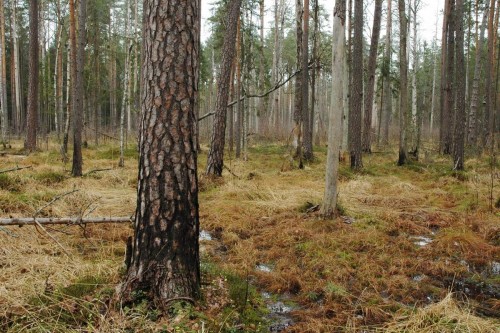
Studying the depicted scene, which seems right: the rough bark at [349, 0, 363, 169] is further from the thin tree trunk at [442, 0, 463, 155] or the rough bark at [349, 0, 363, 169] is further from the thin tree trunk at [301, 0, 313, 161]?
the thin tree trunk at [442, 0, 463, 155]

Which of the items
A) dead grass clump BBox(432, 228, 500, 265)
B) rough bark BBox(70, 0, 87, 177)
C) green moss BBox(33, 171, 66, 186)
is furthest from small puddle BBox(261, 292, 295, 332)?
rough bark BBox(70, 0, 87, 177)

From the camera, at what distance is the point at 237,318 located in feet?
9.45

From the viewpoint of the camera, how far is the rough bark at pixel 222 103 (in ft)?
30.8

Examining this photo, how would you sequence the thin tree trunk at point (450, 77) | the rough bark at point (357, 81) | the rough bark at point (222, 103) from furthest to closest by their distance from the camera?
the thin tree trunk at point (450, 77) → the rough bark at point (357, 81) → the rough bark at point (222, 103)

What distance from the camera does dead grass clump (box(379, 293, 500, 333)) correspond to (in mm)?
2691

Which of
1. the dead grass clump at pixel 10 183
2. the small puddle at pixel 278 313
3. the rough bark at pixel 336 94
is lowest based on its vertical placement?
the small puddle at pixel 278 313

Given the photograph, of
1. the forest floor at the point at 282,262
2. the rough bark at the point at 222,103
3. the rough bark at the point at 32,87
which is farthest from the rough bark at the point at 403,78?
the rough bark at the point at 32,87

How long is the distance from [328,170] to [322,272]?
198cm

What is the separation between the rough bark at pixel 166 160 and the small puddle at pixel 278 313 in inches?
27.3

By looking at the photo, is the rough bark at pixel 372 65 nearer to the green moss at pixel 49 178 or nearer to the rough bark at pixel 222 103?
the rough bark at pixel 222 103

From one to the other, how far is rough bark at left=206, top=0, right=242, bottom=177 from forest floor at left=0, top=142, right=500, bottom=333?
1.11 m

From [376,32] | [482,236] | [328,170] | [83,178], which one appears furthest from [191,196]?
[376,32]

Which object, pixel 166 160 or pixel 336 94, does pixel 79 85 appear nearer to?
pixel 336 94

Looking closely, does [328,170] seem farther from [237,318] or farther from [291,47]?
[291,47]
